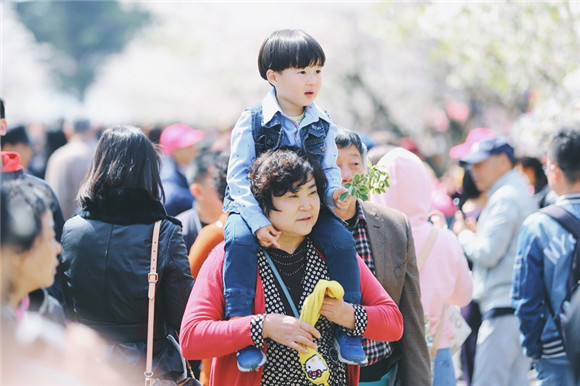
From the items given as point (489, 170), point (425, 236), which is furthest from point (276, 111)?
point (489, 170)

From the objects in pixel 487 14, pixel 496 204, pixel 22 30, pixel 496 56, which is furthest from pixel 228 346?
pixel 22 30

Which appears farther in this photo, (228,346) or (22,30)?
(22,30)

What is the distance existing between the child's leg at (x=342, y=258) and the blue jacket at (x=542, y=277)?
188cm

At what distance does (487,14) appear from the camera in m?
11.1

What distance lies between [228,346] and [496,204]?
139 inches

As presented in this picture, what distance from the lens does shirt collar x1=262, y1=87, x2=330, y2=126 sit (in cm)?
351

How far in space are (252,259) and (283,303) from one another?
224mm

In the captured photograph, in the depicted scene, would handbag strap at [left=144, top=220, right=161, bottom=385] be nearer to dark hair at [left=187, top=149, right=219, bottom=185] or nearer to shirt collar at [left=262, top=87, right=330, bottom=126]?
shirt collar at [left=262, top=87, right=330, bottom=126]

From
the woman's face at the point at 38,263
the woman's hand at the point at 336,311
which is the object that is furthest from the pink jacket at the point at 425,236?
the woman's face at the point at 38,263

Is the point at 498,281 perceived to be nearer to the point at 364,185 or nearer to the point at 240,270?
the point at 364,185

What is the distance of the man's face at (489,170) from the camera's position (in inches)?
252

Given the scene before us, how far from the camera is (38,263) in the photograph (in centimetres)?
258

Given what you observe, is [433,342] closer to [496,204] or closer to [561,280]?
[561,280]

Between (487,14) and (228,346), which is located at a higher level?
(487,14)
